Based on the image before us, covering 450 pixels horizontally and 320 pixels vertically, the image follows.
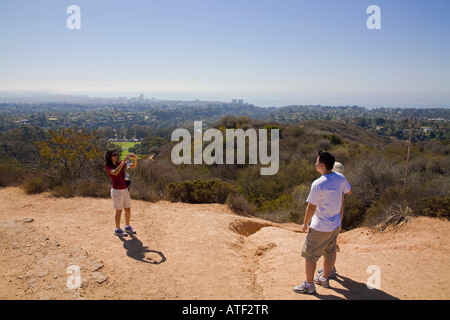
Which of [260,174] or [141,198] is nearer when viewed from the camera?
[141,198]

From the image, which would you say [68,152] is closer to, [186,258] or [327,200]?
[186,258]

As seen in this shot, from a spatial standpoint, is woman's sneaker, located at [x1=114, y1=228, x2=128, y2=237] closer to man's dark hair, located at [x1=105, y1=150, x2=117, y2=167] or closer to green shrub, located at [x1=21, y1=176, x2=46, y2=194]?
man's dark hair, located at [x1=105, y1=150, x2=117, y2=167]

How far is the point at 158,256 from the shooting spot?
16.0 feet

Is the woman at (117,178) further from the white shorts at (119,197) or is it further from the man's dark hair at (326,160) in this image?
the man's dark hair at (326,160)

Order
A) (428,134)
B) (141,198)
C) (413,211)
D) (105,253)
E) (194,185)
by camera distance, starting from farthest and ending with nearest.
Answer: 1. (428,134)
2. (194,185)
3. (141,198)
4. (413,211)
5. (105,253)

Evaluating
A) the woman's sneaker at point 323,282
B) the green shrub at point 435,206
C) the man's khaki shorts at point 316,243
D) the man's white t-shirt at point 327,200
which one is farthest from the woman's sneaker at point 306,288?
the green shrub at point 435,206

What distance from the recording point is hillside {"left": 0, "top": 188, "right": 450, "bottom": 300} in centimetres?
379

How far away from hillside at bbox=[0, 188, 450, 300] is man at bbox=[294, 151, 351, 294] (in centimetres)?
68

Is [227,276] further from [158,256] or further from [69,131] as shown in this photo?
[69,131]

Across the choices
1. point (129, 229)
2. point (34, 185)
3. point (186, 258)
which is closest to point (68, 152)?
point (34, 185)

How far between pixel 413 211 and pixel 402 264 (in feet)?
10.1

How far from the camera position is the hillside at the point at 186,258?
3789mm

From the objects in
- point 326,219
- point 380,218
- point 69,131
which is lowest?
point 380,218
